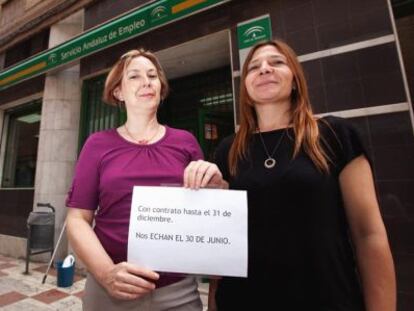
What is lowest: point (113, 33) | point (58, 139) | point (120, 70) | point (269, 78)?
point (269, 78)

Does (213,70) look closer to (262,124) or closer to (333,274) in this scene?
(262,124)

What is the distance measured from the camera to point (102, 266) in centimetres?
92

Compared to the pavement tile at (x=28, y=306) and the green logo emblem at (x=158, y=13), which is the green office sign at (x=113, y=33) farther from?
the pavement tile at (x=28, y=306)

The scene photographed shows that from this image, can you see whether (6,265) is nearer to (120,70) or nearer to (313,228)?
(120,70)

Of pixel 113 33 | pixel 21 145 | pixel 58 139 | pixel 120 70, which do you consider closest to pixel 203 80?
pixel 113 33

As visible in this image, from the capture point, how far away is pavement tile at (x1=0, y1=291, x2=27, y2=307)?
3.27 m

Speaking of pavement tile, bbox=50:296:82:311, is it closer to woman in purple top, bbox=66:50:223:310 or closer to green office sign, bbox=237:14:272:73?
woman in purple top, bbox=66:50:223:310

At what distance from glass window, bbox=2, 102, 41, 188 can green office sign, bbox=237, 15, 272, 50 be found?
17.7 feet

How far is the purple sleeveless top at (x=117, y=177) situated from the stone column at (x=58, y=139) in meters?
4.76

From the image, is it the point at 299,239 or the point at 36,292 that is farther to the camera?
the point at 36,292

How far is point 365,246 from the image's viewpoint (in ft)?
3.05

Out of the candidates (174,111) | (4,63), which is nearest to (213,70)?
(174,111)

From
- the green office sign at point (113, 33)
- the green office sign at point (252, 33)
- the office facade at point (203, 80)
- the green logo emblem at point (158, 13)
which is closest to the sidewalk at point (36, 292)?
the office facade at point (203, 80)

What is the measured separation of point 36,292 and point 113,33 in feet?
13.3
